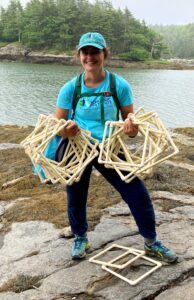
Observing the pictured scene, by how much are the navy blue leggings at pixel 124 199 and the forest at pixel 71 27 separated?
86.9 meters

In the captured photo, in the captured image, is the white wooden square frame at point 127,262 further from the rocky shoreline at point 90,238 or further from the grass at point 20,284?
the grass at point 20,284

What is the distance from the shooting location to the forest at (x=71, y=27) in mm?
92125

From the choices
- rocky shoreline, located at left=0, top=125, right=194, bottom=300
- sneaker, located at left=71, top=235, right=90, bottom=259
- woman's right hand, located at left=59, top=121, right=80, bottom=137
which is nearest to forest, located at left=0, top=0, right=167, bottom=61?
rocky shoreline, located at left=0, top=125, right=194, bottom=300

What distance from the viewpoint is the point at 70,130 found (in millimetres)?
3801

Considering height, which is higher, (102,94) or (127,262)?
(102,94)

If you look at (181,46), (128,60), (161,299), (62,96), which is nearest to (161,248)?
(161,299)

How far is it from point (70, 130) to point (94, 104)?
1.18 feet

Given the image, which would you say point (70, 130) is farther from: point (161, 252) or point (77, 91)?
point (161, 252)

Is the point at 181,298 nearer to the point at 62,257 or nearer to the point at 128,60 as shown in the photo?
the point at 62,257

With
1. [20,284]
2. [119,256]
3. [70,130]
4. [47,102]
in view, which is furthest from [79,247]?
[47,102]

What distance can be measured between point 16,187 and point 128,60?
84569 mm

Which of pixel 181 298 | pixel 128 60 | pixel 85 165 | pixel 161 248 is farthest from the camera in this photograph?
pixel 128 60

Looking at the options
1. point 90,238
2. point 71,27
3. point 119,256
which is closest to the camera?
point 119,256

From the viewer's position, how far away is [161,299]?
363 cm
